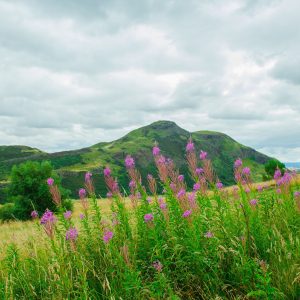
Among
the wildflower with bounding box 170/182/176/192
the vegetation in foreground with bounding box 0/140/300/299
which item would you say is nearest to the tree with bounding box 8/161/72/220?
the vegetation in foreground with bounding box 0/140/300/299

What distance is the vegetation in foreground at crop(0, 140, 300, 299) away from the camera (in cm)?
445

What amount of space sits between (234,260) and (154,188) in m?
1.64

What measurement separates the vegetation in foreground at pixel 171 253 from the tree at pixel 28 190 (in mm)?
28556

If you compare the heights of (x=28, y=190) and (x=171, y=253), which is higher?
(x=171, y=253)

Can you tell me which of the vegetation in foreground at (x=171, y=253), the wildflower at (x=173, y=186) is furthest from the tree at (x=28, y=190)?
the wildflower at (x=173, y=186)

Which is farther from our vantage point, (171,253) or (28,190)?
(28,190)

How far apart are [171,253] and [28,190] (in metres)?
32.3

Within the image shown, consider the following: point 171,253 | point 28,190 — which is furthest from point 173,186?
point 28,190

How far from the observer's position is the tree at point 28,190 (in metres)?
33.8

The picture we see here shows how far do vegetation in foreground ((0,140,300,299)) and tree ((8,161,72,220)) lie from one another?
28.6 metres

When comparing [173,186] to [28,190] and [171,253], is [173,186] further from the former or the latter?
[28,190]

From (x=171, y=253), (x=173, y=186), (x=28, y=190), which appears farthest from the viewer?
(x=28, y=190)

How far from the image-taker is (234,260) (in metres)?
4.67

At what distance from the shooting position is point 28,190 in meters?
34.8
